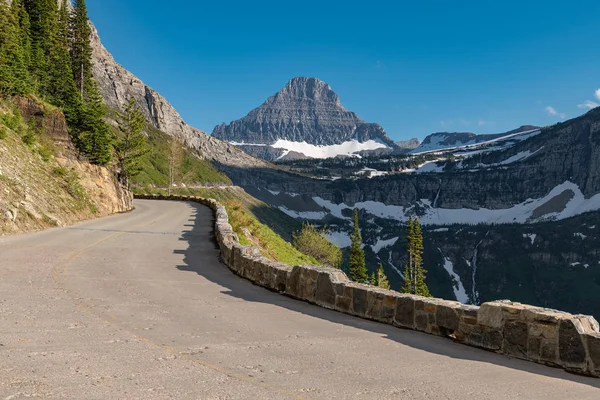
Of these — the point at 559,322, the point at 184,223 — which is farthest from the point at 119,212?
the point at 559,322

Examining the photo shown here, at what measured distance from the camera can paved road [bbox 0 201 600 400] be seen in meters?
5.61

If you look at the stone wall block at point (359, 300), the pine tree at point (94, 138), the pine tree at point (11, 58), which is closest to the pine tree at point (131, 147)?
the pine tree at point (94, 138)

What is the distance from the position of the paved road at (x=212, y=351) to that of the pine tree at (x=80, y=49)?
5887cm

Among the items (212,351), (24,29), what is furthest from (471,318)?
(24,29)

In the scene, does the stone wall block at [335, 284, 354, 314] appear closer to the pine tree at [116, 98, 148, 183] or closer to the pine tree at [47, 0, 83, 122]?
the pine tree at [47, 0, 83, 122]

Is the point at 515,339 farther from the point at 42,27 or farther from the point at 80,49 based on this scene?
the point at 80,49

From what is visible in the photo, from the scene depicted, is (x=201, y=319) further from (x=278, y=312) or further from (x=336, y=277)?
(x=336, y=277)

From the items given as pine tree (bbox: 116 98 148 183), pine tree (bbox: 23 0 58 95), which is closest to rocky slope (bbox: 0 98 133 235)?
pine tree (bbox: 116 98 148 183)

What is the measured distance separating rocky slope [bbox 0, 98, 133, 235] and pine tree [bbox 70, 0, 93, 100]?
29779mm

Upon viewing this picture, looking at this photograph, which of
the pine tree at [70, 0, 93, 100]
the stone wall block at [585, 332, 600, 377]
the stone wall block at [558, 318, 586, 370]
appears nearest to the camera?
the stone wall block at [585, 332, 600, 377]

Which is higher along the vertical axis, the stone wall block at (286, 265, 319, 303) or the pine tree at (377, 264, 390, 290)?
the stone wall block at (286, 265, 319, 303)

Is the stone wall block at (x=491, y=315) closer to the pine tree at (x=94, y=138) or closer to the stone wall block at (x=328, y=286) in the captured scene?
the stone wall block at (x=328, y=286)

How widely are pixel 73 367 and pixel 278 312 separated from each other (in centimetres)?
560

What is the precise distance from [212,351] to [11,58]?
43.8 meters
